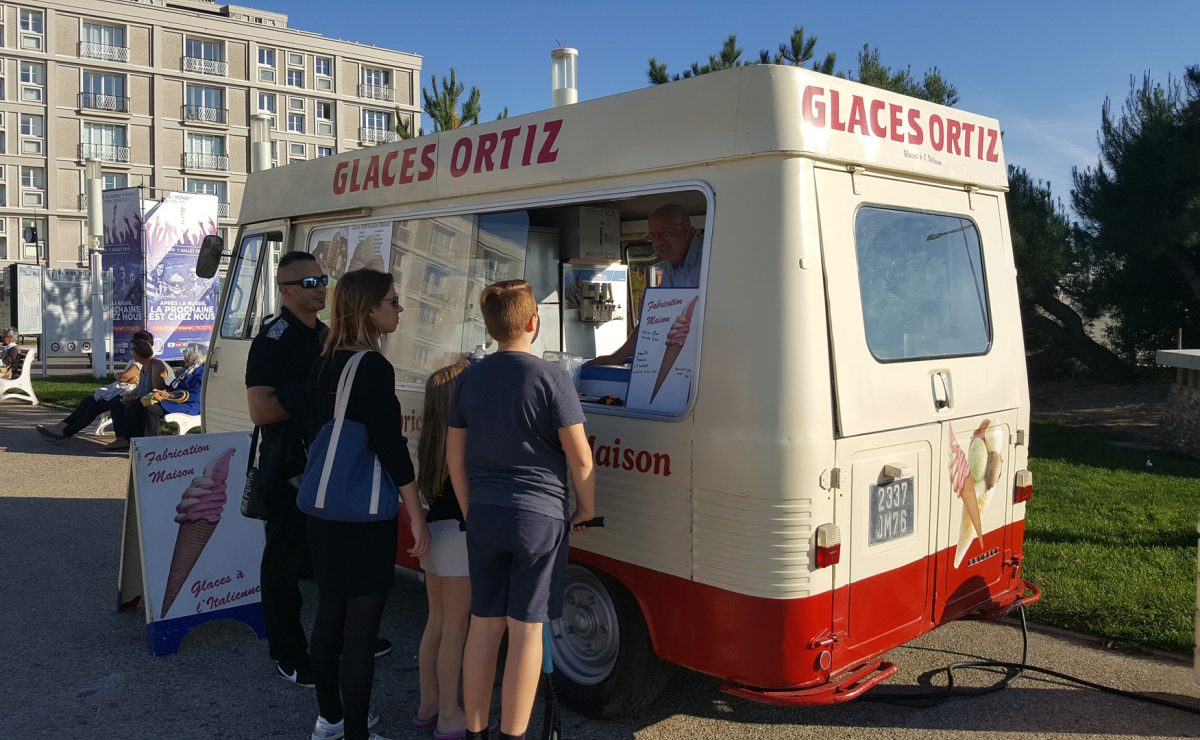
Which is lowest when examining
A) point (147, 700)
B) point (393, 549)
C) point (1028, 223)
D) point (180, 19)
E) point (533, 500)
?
point (147, 700)

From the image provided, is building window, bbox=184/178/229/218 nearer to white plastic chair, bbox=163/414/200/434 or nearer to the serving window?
white plastic chair, bbox=163/414/200/434

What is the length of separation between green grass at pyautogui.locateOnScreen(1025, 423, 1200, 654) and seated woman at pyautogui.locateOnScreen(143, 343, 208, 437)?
852 cm

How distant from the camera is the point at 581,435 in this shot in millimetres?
3166

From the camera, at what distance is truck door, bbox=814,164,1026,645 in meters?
3.37

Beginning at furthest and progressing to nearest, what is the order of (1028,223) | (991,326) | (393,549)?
(1028,223) < (991,326) < (393,549)

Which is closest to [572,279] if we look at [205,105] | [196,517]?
[196,517]

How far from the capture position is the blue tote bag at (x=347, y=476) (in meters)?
3.32

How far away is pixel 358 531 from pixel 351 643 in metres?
0.41

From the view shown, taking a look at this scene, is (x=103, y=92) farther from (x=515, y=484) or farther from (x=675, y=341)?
(x=515, y=484)

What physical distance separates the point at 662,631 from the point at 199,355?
970cm

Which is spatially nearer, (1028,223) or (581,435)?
(581,435)

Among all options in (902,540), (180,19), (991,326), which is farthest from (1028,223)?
(180,19)

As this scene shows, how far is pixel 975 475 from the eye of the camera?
3.97 meters

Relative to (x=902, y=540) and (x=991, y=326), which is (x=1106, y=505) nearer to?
(x=991, y=326)
